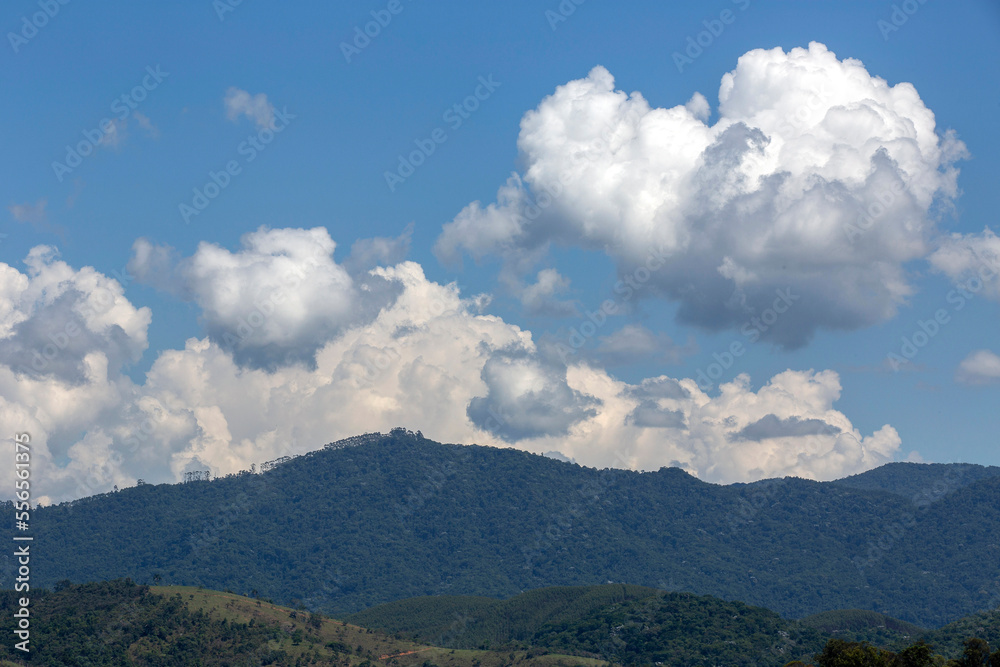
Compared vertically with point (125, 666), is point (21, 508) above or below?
above

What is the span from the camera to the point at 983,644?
390 ft

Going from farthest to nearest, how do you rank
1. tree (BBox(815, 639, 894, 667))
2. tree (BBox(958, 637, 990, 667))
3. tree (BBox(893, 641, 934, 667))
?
1. tree (BBox(958, 637, 990, 667))
2. tree (BBox(815, 639, 894, 667))
3. tree (BBox(893, 641, 934, 667))

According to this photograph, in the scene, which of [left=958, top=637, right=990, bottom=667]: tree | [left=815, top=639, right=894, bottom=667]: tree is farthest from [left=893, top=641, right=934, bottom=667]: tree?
[left=958, top=637, right=990, bottom=667]: tree

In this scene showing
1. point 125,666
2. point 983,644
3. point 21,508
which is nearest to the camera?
point 21,508

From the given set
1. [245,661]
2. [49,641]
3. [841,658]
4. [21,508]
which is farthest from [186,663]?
[841,658]

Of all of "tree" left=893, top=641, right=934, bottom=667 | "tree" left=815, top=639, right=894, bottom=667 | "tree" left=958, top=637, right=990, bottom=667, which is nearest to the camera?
"tree" left=893, top=641, right=934, bottom=667

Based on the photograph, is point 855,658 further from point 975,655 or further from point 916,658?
point 975,655

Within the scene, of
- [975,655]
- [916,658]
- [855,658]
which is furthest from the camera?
[975,655]

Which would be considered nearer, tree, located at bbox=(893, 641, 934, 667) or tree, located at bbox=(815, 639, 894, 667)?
tree, located at bbox=(893, 641, 934, 667)

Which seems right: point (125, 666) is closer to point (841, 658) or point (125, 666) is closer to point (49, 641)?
point (49, 641)

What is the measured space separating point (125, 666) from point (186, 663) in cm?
1242

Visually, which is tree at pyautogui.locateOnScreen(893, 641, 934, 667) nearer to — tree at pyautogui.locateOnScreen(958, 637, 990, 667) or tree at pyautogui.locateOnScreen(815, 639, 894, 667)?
tree at pyautogui.locateOnScreen(815, 639, 894, 667)

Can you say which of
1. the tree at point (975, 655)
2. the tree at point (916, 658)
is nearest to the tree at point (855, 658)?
the tree at point (916, 658)

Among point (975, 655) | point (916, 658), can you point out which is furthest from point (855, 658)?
point (975, 655)
